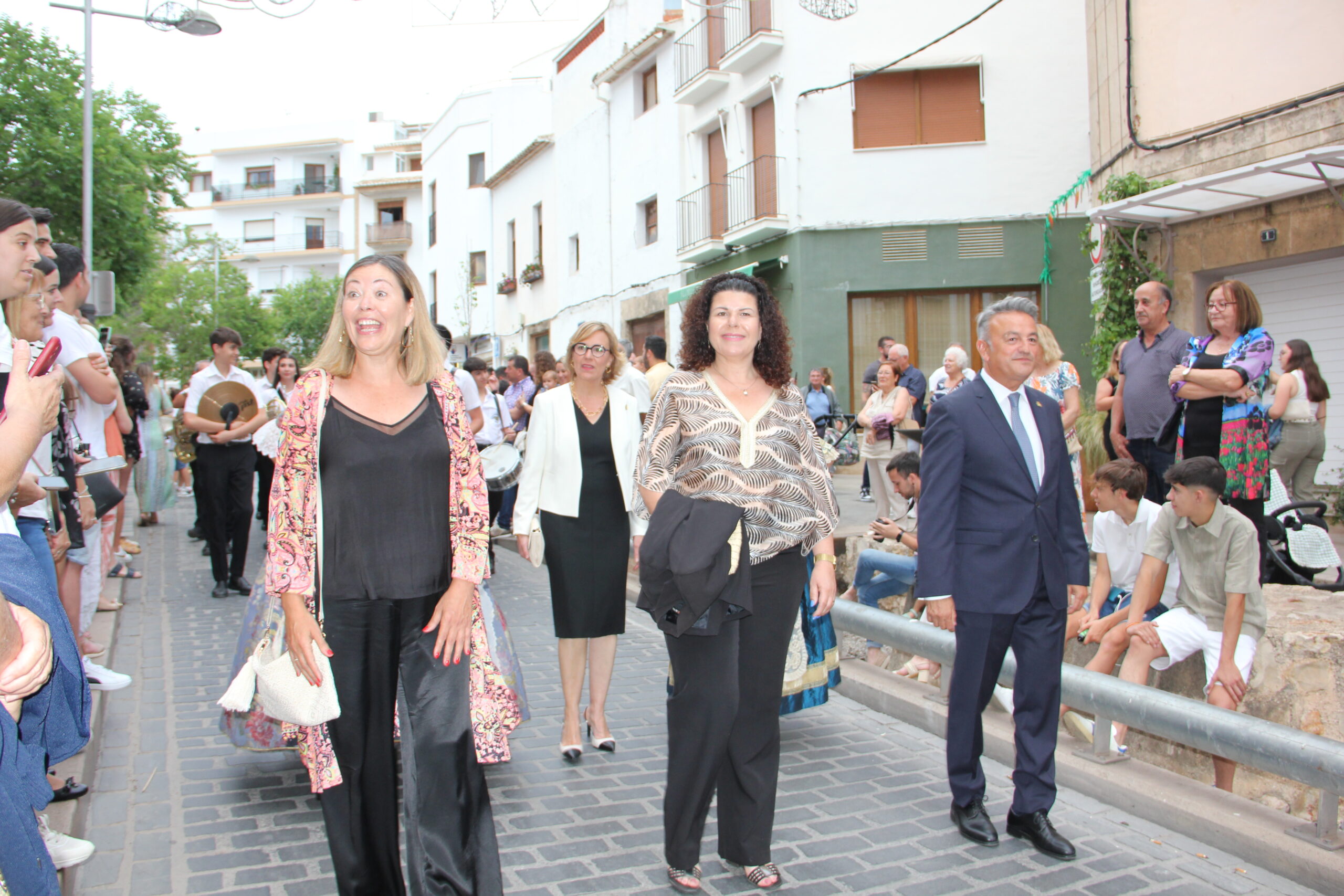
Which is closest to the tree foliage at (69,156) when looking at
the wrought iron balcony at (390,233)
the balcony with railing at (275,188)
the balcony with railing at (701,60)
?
the balcony with railing at (701,60)

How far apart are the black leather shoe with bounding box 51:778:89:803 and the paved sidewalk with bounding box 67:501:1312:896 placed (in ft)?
0.30

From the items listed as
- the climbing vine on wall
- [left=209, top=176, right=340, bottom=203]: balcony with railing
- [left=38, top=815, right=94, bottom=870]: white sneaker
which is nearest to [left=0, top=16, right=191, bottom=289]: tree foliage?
the climbing vine on wall

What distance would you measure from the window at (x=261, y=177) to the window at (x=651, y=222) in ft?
151

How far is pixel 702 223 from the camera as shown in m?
22.9

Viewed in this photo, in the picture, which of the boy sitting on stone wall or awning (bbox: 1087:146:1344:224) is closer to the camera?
the boy sitting on stone wall

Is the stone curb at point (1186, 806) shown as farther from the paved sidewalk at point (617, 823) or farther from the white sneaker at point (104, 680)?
the white sneaker at point (104, 680)

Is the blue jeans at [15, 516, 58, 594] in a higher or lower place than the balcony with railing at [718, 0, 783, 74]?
lower

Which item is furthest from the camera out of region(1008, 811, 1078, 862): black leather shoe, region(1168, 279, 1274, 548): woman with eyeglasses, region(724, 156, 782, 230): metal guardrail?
region(724, 156, 782, 230): metal guardrail

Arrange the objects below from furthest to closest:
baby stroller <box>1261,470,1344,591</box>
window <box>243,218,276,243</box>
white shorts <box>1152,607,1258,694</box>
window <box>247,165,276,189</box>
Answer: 1. window <box>243,218,276,243</box>
2. window <box>247,165,276,189</box>
3. baby stroller <box>1261,470,1344,591</box>
4. white shorts <box>1152,607,1258,694</box>

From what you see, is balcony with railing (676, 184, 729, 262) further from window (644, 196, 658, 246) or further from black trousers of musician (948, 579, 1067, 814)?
black trousers of musician (948, 579, 1067, 814)

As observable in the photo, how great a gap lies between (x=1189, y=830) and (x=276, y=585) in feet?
11.3

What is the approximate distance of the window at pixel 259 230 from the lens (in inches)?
2552

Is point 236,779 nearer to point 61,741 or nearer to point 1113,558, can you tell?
point 61,741

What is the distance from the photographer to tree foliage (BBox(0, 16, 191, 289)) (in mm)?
20812
